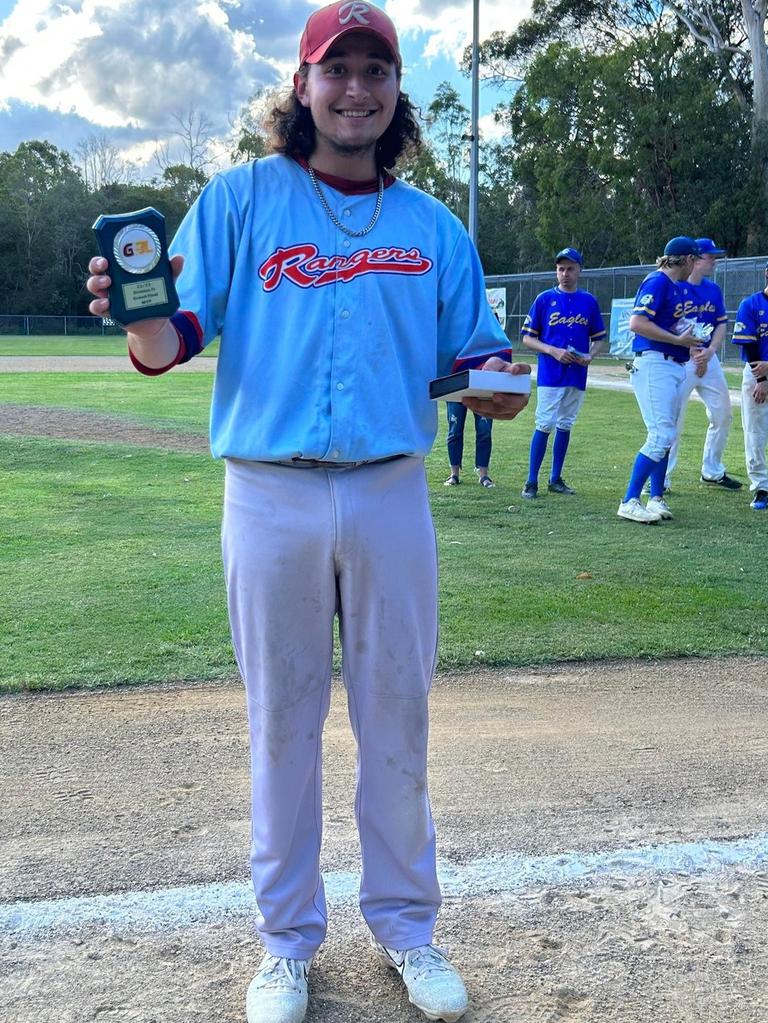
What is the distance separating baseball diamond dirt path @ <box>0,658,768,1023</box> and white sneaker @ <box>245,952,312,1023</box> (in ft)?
0.18

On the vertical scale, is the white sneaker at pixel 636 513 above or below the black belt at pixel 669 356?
below

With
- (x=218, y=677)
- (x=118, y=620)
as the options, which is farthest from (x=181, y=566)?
(x=218, y=677)

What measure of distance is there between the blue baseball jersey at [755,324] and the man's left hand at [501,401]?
22.9 feet

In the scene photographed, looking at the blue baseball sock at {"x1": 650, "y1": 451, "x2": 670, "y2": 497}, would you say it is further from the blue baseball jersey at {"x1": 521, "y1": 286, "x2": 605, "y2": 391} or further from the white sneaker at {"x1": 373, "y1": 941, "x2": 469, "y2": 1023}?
the white sneaker at {"x1": 373, "y1": 941, "x2": 469, "y2": 1023}

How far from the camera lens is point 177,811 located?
3.38 metres

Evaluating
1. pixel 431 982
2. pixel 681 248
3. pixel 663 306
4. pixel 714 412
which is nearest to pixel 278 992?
pixel 431 982

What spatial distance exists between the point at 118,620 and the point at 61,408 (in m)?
11.4

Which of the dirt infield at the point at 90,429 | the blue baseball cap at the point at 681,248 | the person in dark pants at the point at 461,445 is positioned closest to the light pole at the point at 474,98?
the dirt infield at the point at 90,429

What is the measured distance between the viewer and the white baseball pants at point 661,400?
8.34 meters

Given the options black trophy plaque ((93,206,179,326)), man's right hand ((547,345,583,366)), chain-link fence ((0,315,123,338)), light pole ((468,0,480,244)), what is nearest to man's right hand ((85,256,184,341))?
black trophy plaque ((93,206,179,326))

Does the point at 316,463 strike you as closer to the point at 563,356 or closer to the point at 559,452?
the point at 563,356

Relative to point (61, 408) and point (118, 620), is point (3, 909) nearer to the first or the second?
point (118, 620)

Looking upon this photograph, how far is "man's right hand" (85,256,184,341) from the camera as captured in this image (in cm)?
219

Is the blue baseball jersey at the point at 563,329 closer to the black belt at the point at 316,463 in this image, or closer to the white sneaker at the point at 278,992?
the black belt at the point at 316,463
